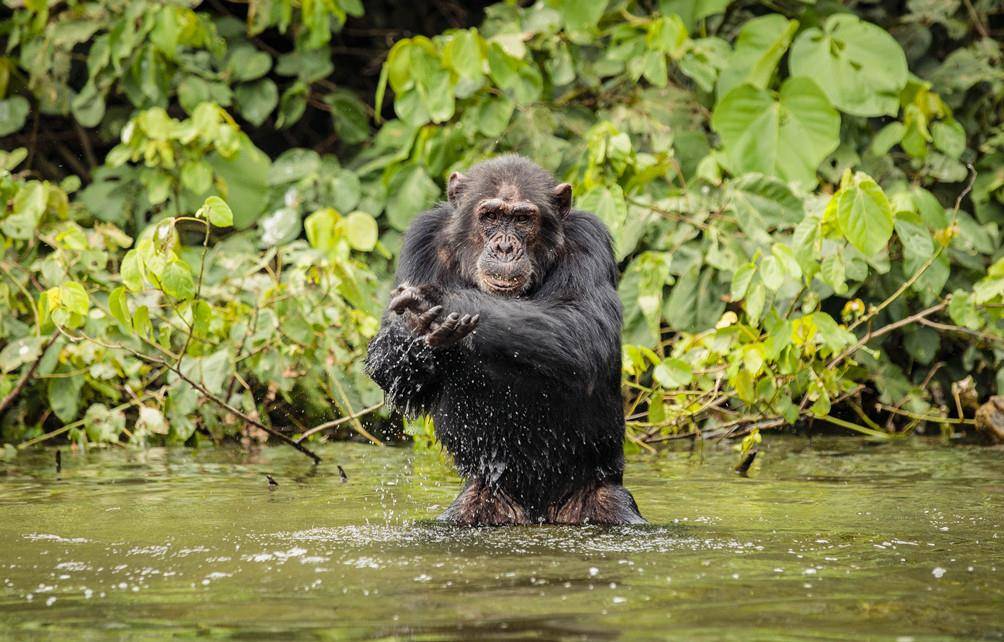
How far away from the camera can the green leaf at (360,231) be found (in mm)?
7816

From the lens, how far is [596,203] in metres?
7.88

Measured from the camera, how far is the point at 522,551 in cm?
459

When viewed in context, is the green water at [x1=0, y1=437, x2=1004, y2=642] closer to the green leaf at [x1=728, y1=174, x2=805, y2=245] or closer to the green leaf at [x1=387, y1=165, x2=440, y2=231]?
the green leaf at [x1=728, y1=174, x2=805, y2=245]

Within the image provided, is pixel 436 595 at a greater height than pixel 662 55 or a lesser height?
lesser

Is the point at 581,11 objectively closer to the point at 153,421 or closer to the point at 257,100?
the point at 257,100

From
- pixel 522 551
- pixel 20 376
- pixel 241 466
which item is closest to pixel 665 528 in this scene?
pixel 522 551

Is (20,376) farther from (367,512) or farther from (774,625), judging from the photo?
(774,625)

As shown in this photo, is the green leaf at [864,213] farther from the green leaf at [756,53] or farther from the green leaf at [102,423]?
the green leaf at [102,423]

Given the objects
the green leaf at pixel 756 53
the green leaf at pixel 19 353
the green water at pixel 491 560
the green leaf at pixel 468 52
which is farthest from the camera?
the green leaf at pixel 756 53

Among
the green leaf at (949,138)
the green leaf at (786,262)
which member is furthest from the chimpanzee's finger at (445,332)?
the green leaf at (949,138)

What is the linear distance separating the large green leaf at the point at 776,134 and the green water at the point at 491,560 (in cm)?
211

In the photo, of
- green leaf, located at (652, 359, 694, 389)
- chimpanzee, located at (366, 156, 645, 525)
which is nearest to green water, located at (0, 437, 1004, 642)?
chimpanzee, located at (366, 156, 645, 525)

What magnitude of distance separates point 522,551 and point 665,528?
2.80 feet

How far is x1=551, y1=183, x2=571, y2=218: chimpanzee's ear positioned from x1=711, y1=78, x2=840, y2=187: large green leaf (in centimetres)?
294
